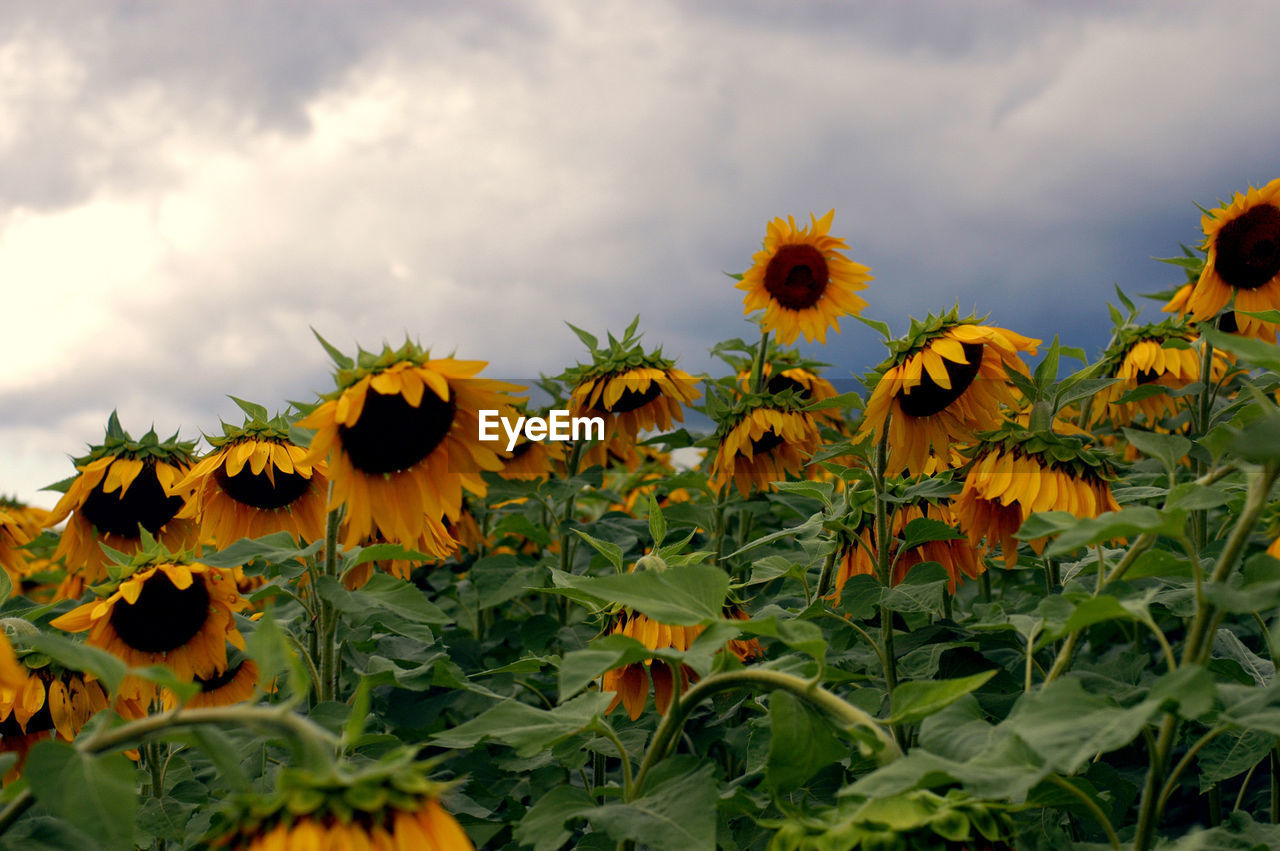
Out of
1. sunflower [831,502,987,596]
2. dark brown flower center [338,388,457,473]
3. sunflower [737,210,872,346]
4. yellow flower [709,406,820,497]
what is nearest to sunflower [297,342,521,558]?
dark brown flower center [338,388,457,473]

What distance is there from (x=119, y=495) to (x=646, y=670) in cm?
189

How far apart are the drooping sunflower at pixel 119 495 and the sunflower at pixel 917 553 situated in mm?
1947

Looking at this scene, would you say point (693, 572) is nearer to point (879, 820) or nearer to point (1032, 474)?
point (879, 820)

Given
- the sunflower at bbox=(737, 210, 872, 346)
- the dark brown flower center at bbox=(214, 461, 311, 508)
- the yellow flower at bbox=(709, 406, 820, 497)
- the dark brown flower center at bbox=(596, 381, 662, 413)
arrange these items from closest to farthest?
the dark brown flower center at bbox=(214, 461, 311, 508) < the yellow flower at bbox=(709, 406, 820, 497) < the dark brown flower center at bbox=(596, 381, 662, 413) < the sunflower at bbox=(737, 210, 872, 346)

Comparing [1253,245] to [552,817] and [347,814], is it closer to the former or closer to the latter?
[552,817]

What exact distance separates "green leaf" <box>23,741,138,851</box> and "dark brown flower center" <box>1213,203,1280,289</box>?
351 centimetres

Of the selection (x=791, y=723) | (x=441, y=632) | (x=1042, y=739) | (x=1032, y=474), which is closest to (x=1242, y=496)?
(x=1032, y=474)

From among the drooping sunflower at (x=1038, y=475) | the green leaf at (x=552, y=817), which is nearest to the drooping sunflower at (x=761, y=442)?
the drooping sunflower at (x=1038, y=475)

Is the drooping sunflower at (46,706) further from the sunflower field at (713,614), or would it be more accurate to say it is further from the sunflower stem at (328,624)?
the sunflower stem at (328,624)

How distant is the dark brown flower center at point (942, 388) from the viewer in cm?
240

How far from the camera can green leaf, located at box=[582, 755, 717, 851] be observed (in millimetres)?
1171

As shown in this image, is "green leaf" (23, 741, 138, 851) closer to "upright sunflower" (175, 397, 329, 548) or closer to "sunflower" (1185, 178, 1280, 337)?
"upright sunflower" (175, 397, 329, 548)

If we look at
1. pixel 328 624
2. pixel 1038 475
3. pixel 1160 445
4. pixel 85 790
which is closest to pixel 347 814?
pixel 85 790

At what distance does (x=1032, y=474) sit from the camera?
2.26 meters
